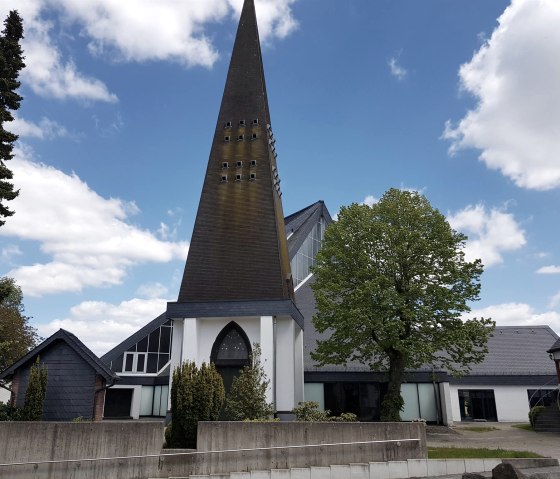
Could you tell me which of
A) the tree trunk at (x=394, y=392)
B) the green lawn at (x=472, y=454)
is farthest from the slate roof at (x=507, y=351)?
the green lawn at (x=472, y=454)

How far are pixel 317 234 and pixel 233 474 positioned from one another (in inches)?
1293

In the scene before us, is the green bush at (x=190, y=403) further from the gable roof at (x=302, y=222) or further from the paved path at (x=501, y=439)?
the gable roof at (x=302, y=222)

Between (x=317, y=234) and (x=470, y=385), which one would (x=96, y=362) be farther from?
(x=317, y=234)

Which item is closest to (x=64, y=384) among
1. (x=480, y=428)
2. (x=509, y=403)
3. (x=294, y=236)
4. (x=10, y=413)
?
(x=10, y=413)

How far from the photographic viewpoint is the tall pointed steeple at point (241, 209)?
2498 centimetres

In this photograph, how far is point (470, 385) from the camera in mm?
30000

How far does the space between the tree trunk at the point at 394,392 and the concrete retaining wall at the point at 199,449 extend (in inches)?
323

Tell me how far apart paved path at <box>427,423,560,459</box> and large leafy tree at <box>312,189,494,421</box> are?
8.89 ft

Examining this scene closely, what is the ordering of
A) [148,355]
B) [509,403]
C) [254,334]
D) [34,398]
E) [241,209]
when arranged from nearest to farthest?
[34,398] < [254,334] < [241,209] < [509,403] < [148,355]

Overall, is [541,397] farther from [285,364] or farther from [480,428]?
[285,364]

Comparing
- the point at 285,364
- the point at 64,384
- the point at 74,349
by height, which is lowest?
the point at 64,384

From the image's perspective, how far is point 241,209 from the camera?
1062 inches

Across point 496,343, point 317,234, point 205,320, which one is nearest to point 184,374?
point 205,320

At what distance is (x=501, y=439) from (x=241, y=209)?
16881mm
